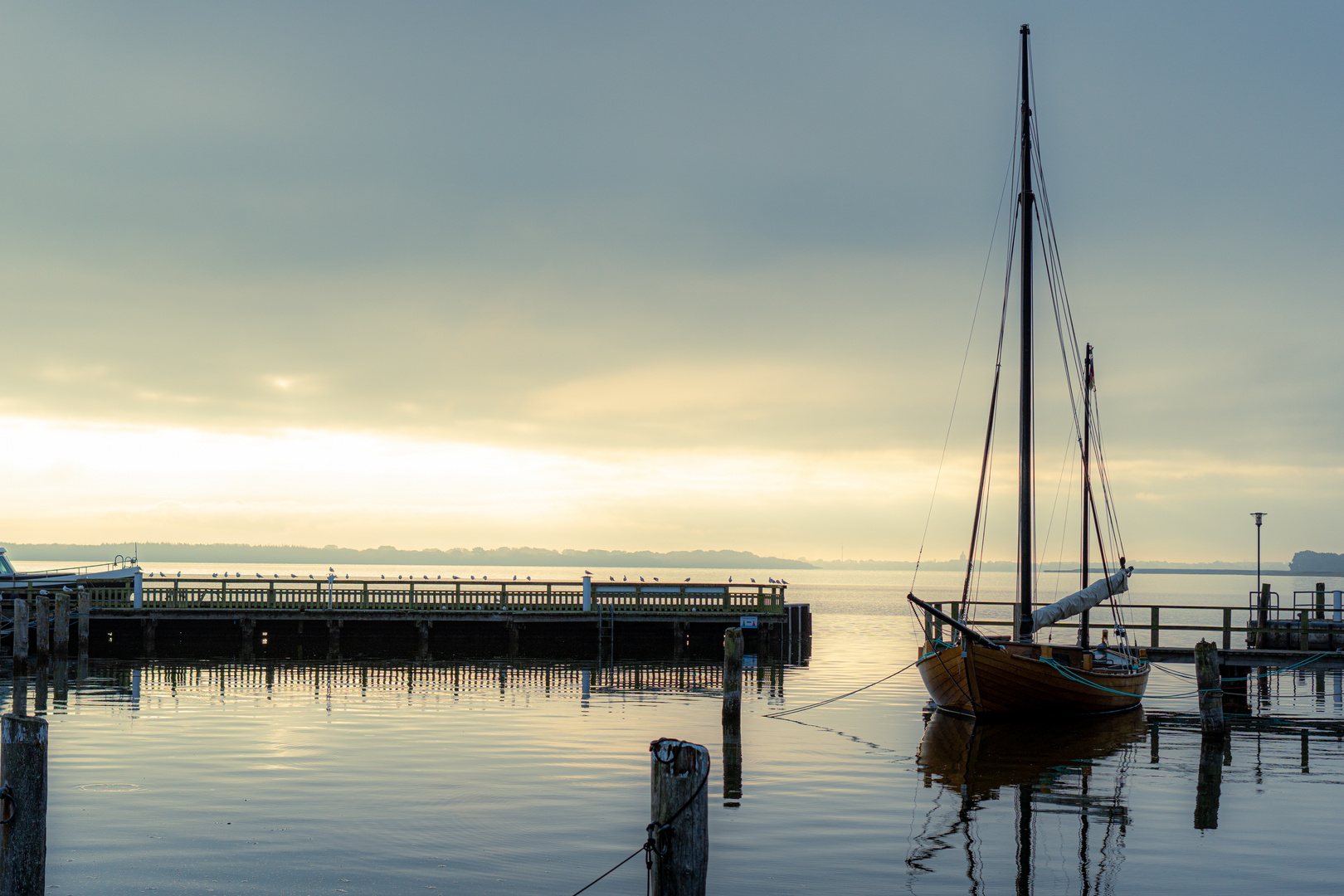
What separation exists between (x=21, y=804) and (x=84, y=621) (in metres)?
36.6

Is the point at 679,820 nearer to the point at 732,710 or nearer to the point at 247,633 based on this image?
the point at 732,710

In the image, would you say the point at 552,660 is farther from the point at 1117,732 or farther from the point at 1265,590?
the point at 1265,590

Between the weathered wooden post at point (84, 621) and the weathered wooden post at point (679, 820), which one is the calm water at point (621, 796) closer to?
the weathered wooden post at point (679, 820)

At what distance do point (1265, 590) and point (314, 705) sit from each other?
1226 inches

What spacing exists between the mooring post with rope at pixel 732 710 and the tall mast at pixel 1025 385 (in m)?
7.37

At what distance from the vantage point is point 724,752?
20.3 m

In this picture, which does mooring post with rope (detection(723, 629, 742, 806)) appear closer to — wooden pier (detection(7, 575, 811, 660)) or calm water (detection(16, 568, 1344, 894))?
calm water (detection(16, 568, 1344, 894))

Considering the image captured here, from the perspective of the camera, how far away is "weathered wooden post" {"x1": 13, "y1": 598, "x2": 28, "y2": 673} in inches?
1344

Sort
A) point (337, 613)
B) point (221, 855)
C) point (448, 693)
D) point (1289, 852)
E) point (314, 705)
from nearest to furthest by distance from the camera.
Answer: point (221, 855)
point (1289, 852)
point (314, 705)
point (448, 693)
point (337, 613)

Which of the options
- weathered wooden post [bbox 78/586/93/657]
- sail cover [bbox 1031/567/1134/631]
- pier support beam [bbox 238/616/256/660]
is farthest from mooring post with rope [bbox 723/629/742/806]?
weathered wooden post [bbox 78/586/93/657]

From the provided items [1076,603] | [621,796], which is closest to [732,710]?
[621,796]

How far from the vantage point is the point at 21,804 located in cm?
970

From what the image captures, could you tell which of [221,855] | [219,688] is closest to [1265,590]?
[219,688]

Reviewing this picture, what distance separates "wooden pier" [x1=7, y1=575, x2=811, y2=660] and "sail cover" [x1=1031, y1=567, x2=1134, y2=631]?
1800cm
